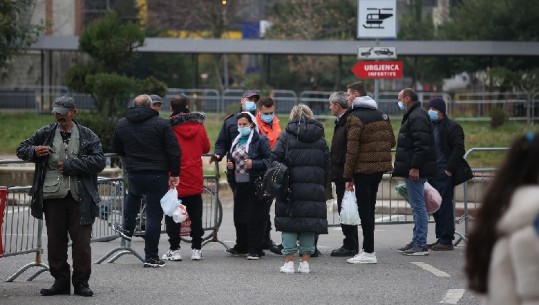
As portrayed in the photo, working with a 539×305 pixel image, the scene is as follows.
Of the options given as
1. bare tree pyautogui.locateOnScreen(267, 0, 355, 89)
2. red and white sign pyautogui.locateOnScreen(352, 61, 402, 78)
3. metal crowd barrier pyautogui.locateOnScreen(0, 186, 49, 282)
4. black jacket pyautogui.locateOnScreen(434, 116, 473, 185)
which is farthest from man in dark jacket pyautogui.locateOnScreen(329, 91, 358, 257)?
bare tree pyautogui.locateOnScreen(267, 0, 355, 89)

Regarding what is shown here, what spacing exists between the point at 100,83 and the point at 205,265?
15.3 m

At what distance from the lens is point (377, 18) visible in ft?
63.7

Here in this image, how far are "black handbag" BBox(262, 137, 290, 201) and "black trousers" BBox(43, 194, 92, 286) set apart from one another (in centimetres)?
223

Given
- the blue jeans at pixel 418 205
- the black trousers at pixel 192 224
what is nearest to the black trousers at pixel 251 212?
the black trousers at pixel 192 224

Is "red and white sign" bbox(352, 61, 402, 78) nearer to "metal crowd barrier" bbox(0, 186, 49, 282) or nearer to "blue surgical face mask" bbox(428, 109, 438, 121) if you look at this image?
"blue surgical face mask" bbox(428, 109, 438, 121)

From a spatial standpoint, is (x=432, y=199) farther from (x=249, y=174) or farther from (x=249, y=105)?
(x=249, y=105)

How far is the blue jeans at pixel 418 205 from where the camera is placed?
13.9 metres

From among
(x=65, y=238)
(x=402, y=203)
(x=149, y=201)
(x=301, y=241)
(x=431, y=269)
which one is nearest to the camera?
(x=65, y=238)

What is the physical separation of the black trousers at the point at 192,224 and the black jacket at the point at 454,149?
3.11 m

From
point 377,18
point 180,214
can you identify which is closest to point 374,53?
point 377,18

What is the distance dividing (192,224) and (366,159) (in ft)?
6.92

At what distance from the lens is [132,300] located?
33.4 feet

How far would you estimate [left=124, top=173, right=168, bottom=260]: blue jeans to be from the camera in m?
12.3

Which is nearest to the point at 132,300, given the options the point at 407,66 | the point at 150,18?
the point at 407,66
